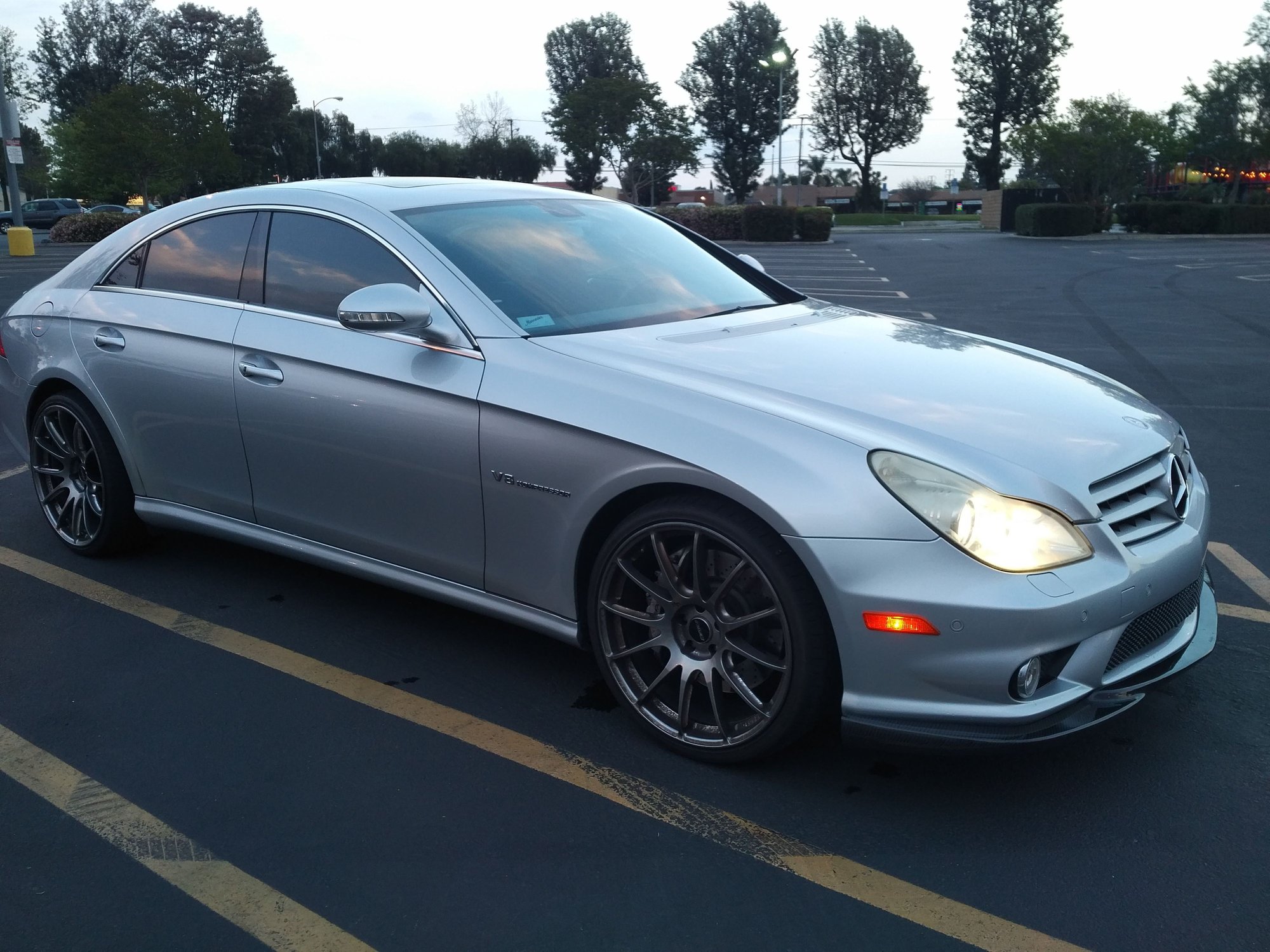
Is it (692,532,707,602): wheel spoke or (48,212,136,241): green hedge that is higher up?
(48,212,136,241): green hedge

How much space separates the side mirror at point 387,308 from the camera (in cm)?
341

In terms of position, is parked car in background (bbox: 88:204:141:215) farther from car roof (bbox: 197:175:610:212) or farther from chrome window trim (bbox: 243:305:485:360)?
chrome window trim (bbox: 243:305:485:360)

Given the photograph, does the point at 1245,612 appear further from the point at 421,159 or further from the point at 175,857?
the point at 421,159

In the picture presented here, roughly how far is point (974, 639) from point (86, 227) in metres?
37.3

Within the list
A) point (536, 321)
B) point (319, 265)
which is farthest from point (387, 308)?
point (319, 265)

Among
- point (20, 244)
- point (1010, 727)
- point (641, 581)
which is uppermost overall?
point (20, 244)

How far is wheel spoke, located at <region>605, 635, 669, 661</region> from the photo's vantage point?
320 centimetres

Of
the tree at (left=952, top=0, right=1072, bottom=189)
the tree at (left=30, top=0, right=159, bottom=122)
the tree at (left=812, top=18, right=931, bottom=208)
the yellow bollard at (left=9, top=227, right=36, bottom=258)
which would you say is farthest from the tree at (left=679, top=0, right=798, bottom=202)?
the yellow bollard at (left=9, top=227, right=36, bottom=258)

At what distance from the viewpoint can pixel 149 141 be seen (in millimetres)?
42375

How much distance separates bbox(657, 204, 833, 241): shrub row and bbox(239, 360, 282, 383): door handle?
3070cm

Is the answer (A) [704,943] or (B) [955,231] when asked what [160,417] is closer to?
(A) [704,943]

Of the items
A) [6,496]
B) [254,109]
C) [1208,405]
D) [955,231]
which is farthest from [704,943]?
[254,109]

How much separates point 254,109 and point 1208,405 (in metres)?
86.1

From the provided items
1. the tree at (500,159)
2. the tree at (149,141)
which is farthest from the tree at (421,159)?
the tree at (149,141)
